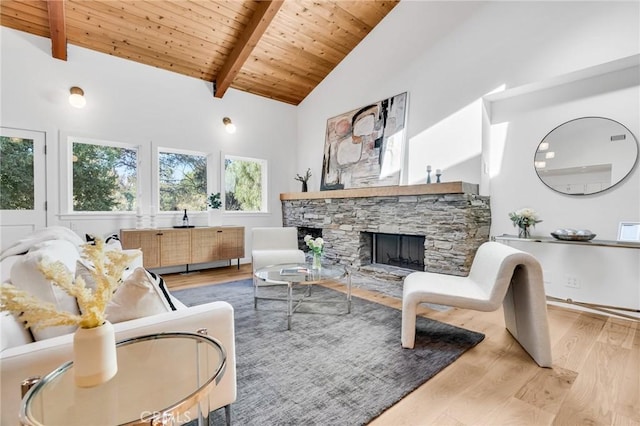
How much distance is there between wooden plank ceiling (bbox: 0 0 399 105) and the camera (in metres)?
3.48

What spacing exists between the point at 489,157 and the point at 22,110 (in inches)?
217

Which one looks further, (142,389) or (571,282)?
(571,282)

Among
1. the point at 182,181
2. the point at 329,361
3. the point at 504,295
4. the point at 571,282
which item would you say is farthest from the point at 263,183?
the point at 571,282

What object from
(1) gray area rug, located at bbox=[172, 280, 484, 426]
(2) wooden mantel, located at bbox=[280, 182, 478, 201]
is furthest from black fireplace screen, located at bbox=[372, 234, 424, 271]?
(1) gray area rug, located at bbox=[172, 280, 484, 426]

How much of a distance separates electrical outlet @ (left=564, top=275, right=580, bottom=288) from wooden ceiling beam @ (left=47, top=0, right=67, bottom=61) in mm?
5912

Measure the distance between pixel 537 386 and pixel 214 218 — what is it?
4.42 m

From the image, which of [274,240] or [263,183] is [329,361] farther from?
[263,183]

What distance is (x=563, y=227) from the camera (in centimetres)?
307

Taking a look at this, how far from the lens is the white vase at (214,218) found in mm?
4871

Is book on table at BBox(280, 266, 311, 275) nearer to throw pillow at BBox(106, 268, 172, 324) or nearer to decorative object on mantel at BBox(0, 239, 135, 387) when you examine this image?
throw pillow at BBox(106, 268, 172, 324)

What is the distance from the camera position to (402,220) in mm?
3832

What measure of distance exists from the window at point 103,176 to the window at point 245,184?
4.56 feet

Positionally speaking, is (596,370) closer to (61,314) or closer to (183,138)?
(61,314)

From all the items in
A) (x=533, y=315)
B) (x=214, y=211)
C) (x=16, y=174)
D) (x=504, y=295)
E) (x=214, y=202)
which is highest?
(x=16, y=174)
